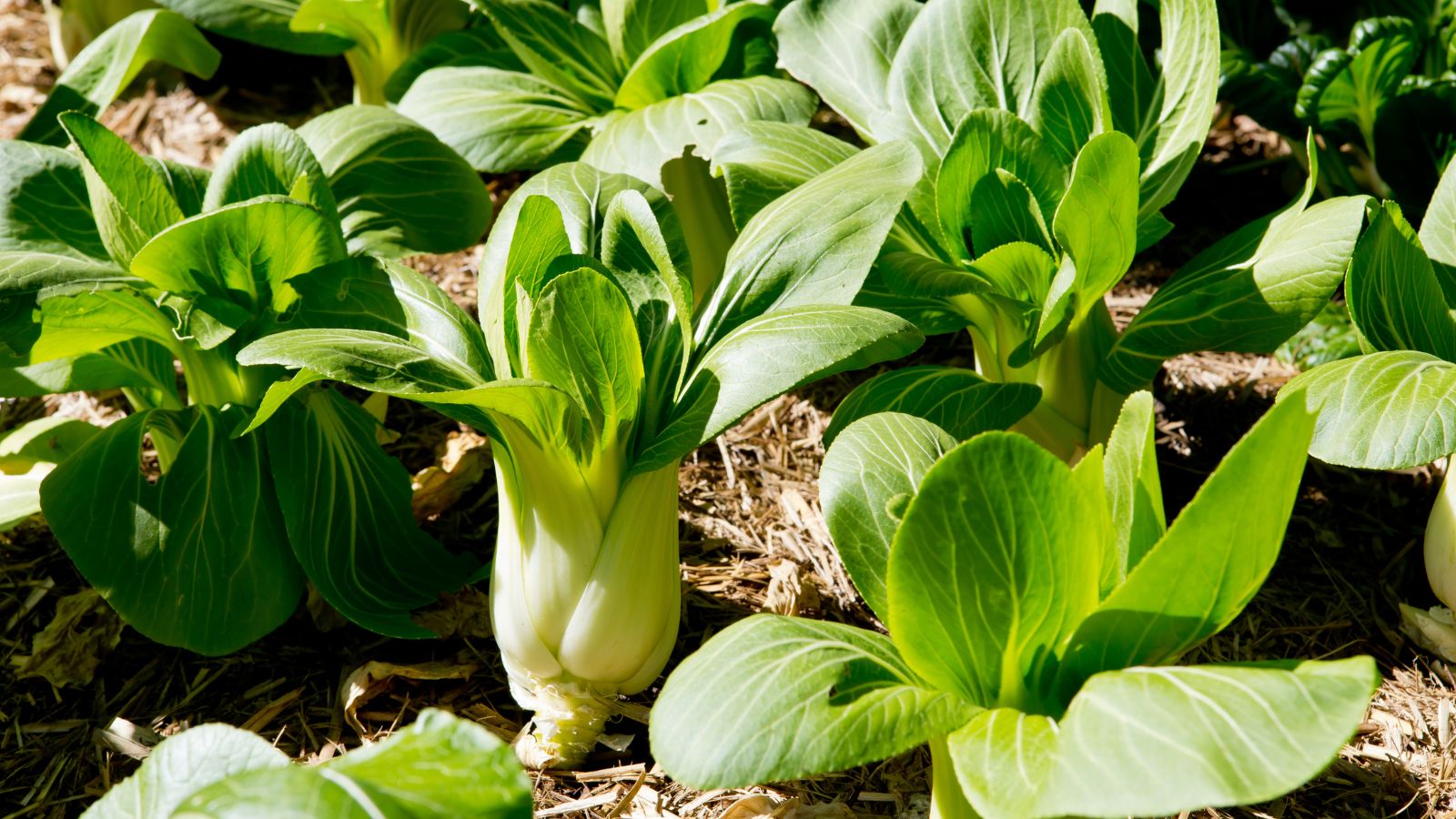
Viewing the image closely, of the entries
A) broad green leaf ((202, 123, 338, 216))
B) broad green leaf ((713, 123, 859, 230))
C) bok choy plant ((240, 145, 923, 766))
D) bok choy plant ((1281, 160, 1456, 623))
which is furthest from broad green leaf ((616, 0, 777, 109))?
bok choy plant ((1281, 160, 1456, 623))

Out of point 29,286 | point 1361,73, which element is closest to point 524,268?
point 29,286

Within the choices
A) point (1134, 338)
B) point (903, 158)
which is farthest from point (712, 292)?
point (1134, 338)

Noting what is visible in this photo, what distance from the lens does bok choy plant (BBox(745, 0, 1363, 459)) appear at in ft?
5.78

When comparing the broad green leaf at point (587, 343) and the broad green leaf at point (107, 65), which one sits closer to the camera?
the broad green leaf at point (587, 343)

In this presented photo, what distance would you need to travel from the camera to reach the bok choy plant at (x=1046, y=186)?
1.76 metres

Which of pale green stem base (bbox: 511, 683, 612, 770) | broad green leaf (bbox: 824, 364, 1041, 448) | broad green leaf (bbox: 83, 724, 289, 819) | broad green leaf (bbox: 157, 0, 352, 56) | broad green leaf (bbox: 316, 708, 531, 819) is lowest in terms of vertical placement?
pale green stem base (bbox: 511, 683, 612, 770)

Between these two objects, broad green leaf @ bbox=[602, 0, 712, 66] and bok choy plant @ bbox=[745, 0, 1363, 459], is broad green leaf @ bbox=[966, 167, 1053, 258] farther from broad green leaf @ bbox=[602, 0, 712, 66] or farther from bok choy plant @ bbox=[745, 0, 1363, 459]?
broad green leaf @ bbox=[602, 0, 712, 66]

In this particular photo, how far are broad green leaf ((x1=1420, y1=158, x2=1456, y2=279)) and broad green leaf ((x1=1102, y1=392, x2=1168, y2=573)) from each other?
2.66 ft

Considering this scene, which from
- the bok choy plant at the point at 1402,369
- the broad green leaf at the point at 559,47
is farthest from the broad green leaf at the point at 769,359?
the broad green leaf at the point at 559,47

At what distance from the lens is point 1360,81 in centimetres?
229

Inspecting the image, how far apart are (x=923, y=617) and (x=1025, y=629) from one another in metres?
0.11

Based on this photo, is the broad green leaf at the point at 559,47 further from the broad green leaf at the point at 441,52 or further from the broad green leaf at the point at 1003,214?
the broad green leaf at the point at 1003,214

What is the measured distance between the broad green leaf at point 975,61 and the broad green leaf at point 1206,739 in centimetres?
117

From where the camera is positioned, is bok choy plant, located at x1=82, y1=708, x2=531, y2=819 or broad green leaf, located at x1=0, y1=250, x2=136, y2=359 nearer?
bok choy plant, located at x1=82, y1=708, x2=531, y2=819
